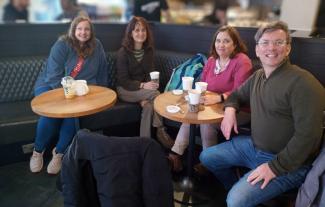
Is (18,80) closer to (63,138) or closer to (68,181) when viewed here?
(63,138)

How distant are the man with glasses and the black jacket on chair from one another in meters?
0.53

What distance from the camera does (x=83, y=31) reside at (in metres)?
2.58

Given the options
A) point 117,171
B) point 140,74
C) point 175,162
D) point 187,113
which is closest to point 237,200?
point 187,113

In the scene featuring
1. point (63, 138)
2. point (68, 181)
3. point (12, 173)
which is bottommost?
point (12, 173)

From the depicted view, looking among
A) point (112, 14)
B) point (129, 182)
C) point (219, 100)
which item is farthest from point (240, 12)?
point (129, 182)

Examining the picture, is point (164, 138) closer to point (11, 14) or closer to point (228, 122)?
point (228, 122)

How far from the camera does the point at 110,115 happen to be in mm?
2781

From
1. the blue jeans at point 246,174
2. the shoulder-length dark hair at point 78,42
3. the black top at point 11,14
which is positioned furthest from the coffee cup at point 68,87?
the black top at point 11,14

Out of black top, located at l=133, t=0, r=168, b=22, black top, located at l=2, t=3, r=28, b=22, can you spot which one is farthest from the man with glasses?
black top, located at l=2, t=3, r=28, b=22

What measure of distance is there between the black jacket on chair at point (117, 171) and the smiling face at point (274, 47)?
0.82m

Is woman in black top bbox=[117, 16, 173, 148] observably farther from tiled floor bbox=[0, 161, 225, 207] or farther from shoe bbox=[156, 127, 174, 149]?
tiled floor bbox=[0, 161, 225, 207]

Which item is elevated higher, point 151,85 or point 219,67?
point 219,67

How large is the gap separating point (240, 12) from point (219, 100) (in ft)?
15.2

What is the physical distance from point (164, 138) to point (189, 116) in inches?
37.9
